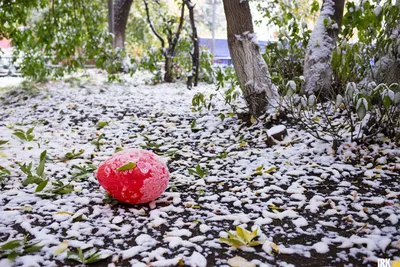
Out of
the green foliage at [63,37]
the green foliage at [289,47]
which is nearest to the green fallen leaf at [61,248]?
the green foliage at [289,47]

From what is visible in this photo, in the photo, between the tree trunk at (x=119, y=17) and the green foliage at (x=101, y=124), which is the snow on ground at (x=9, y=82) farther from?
the green foliage at (x=101, y=124)

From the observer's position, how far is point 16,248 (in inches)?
51.6

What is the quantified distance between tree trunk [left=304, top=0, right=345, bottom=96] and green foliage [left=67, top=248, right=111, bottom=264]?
230 centimetres

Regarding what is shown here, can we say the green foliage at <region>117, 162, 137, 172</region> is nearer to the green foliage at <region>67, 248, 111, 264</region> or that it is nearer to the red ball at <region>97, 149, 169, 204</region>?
the red ball at <region>97, 149, 169, 204</region>

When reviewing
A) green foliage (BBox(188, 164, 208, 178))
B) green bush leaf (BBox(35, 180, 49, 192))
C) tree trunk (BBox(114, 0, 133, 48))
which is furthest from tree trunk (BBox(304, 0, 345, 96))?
tree trunk (BBox(114, 0, 133, 48))

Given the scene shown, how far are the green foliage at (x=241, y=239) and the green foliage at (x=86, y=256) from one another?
0.48 m

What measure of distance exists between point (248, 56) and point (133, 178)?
165cm

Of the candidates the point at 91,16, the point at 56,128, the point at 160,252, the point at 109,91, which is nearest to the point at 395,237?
the point at 160,252

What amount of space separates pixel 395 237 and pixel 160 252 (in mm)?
942

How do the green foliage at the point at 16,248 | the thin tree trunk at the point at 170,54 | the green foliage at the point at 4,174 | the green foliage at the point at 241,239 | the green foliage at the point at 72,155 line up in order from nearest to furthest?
the green foliage at the point at 16,248, the green foliage at the point at 241,239, the green foliage at the point at 4,174, the green foliage at the point at 72,155, the thin tree trunk at the point at 170,54

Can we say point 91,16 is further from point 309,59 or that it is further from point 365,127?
point 365,127

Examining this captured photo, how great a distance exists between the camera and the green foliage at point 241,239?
4.49ft

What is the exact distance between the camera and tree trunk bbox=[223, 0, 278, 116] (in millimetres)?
2857

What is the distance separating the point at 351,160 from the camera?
215cm
